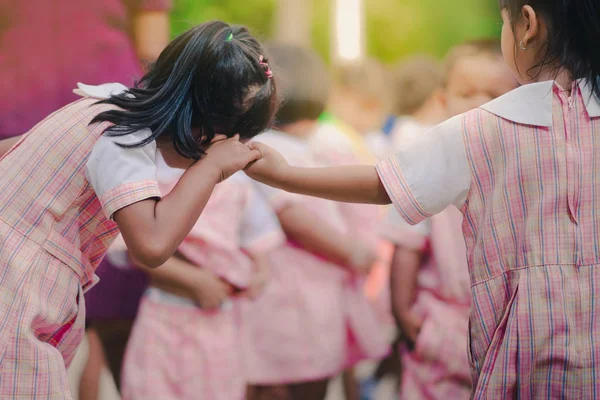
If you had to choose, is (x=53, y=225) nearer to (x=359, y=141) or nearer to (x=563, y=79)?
(x=563, y=79)

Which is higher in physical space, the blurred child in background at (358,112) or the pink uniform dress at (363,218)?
the blurred child in background at (358,112)

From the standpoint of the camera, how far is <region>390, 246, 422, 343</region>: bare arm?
2008 millimetres

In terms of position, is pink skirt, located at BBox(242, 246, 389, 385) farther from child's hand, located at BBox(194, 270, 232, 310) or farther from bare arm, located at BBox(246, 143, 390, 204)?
bare arm, located at BBox(246, 143, 390, 204)

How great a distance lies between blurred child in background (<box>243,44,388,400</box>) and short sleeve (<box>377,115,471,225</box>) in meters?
0.93

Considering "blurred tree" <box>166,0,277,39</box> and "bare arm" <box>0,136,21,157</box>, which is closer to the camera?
"bare arm" <box>0,136,21,157</box>

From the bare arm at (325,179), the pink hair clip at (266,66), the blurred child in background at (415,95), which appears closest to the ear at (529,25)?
the bare arm at (325,179)

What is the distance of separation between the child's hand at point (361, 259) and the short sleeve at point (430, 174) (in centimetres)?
105

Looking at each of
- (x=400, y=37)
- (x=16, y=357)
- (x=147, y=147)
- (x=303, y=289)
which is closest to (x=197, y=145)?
(x=147, y=147)

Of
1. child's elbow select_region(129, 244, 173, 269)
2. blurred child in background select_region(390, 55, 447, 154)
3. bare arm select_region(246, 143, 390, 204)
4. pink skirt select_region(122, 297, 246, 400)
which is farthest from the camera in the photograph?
blurred child in background select_region(390, 55, 447, 154)

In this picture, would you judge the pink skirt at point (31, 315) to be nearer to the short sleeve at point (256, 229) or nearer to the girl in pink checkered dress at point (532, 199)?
the girl in pink checkered dress at point (532, 199)

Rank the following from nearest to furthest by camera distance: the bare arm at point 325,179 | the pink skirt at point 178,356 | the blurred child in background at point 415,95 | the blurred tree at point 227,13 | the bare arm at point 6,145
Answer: the bare arm at point 325,179 < the bare arm at point 6,145 < the pink skirt at point 178,356 < the blurred tree at point 227,13 < the blurred child in background at point 415,95

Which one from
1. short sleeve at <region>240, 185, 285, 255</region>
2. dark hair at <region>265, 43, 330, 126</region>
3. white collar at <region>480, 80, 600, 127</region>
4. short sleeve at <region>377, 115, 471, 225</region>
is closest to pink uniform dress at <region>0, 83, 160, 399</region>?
short sleeve at <region>377, 115, 471, 225</region>

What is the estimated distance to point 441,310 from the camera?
1.98 meters

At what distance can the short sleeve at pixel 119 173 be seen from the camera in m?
0.99
